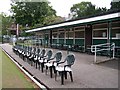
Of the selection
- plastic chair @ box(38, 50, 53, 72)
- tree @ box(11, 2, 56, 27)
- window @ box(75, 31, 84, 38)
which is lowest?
plastic chair @ box(38, 50, 53, 72)

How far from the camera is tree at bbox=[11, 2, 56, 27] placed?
49.4 meters

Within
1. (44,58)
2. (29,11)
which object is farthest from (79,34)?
(29,11)

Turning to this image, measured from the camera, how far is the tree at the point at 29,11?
162ft

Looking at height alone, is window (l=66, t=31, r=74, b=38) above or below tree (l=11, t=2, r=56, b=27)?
below

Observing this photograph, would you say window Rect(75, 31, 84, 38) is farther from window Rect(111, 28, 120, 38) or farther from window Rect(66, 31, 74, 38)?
window Rect(111, 28, 120, 38)

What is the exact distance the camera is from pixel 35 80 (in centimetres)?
1014

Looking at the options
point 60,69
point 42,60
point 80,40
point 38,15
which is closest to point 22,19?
point 38,15

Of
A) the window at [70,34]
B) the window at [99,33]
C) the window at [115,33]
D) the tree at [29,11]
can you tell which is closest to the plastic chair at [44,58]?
the window at [115,33]

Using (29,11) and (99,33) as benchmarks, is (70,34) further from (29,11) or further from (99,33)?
(29,11)

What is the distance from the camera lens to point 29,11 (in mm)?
49688

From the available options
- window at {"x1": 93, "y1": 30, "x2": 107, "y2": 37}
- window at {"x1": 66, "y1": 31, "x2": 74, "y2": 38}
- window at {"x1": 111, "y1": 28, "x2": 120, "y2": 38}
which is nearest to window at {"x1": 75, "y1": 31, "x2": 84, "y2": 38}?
window at {"x1": 66, "y1": 31, "x2": 74, "y2": 38}

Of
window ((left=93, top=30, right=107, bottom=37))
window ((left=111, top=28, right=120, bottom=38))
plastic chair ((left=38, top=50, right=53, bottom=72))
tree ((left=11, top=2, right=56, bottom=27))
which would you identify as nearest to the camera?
plastic chair ((left=38, top=50, right=53, bottom=72))

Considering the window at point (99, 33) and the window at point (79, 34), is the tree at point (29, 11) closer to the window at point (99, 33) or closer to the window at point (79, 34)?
the window at point (79, 34)

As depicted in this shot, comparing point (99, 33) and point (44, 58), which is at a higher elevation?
point (99, 33)
